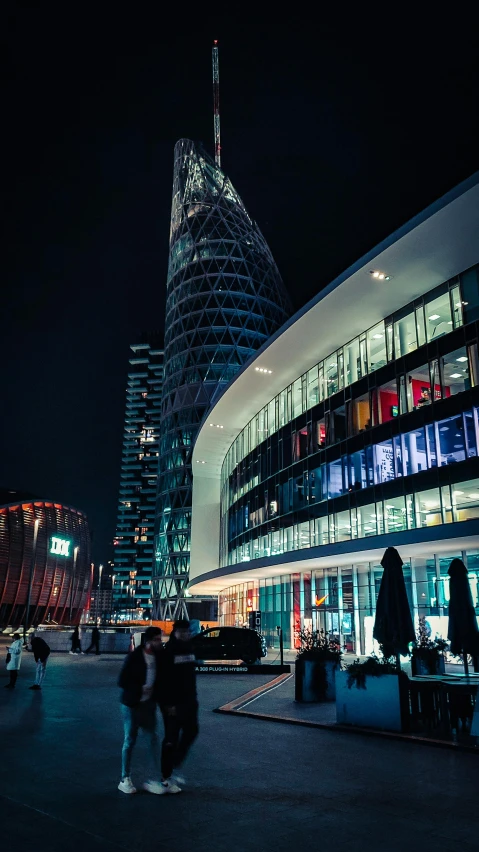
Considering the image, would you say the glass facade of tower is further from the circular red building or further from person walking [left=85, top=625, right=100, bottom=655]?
person walking [left=85, top=625, right=100, bottom=655]

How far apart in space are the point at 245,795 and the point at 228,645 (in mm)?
20659

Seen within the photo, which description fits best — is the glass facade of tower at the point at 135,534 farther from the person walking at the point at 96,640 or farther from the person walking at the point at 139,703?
the person walking at the point at 139,703

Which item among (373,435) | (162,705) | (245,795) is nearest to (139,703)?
(162,705)

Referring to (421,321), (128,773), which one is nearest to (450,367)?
(421,321)

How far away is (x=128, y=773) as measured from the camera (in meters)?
6.95

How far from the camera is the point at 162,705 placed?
279 inches

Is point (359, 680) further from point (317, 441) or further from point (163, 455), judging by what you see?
point (163, 455)

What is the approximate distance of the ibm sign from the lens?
9056cm

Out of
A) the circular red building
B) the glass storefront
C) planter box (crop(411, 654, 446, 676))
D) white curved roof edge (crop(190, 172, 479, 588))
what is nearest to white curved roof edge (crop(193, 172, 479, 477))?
white curved roof edge (crop(190, 172, 479, 588))

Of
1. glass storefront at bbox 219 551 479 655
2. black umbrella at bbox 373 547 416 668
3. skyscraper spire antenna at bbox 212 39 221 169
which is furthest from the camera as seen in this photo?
skyscraper spire antenna at bbox 212 39 221 169

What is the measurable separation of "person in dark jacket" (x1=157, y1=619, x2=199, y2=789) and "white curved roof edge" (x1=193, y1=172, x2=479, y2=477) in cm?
1847

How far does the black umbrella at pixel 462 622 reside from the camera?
1256cm

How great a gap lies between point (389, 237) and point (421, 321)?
195 inches

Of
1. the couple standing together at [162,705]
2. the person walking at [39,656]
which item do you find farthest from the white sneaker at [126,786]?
the person walking at [39,656]
